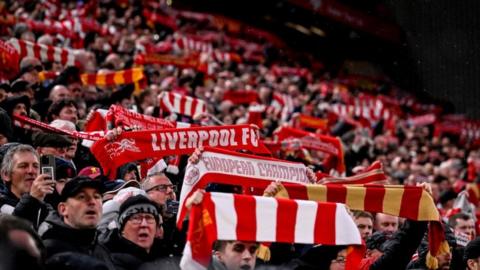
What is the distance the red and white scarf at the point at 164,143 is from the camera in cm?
763

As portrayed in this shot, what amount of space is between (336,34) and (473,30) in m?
7.37

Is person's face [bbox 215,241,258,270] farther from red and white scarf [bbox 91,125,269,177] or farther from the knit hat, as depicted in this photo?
red and white scarf [bbox 91,125,269,177]

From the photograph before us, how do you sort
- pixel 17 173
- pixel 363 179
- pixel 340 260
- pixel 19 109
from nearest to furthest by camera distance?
pixel 340 260
pixel 17 173
pixel 19 109
pixel 363 179

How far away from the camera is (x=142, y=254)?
Answer: 17.9 feet

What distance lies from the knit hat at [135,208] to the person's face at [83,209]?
0.19m

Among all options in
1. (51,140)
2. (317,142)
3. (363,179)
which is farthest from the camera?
(317,142)

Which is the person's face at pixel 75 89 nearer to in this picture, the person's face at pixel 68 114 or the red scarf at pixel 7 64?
the red scarf at pixel 7 64

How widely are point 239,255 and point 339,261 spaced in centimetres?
76

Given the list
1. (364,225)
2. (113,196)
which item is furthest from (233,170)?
(364,225)

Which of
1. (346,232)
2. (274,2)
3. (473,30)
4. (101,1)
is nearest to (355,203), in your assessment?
(346,232)

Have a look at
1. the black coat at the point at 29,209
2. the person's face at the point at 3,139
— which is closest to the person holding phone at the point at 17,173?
the black coat at the point at 29,209

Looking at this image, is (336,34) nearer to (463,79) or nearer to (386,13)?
(386,13)

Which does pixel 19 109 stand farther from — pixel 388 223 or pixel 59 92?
pixel 388 223

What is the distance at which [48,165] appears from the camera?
608 cm
